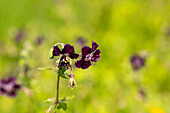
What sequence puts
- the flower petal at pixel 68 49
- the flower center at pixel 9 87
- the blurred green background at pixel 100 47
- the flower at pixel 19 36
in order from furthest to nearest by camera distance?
the flower at pixel 19 36 → the blurred green background at pixel 100 47 → the flower center at pixel 9 87 → the flower petal at pixel 68 49

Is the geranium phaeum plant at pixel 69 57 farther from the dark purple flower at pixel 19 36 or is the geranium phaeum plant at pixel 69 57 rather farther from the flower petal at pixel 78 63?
the dark purple flower at pixel 19 36

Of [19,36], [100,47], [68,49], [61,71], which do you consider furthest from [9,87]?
[100,47]

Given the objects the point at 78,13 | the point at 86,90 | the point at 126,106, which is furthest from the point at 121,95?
the point at 78,13

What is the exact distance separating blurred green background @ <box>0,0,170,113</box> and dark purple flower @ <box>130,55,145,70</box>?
0.20 meters

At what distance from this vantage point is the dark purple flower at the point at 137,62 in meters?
3.58

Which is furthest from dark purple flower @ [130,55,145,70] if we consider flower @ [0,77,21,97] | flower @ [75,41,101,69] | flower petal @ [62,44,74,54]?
flower petal @ [62,44,74,54]

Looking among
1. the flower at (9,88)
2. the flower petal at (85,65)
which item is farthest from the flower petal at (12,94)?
the flower petal at (85,65)

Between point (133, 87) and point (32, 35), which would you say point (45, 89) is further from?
point (32, 35)

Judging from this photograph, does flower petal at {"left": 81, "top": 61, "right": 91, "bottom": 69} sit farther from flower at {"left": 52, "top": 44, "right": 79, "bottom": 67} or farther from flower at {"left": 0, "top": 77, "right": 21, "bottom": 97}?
flower at {"left": 0, "top": 77, "right": 21, "bottom": 97}

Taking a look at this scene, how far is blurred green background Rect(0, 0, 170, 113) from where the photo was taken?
12.8ft

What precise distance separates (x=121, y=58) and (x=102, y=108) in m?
1.75

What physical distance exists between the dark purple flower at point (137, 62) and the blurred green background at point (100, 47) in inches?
8.0

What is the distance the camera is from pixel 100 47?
19.1 ft

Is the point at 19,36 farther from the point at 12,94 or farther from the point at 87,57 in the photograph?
the point at 87,57
